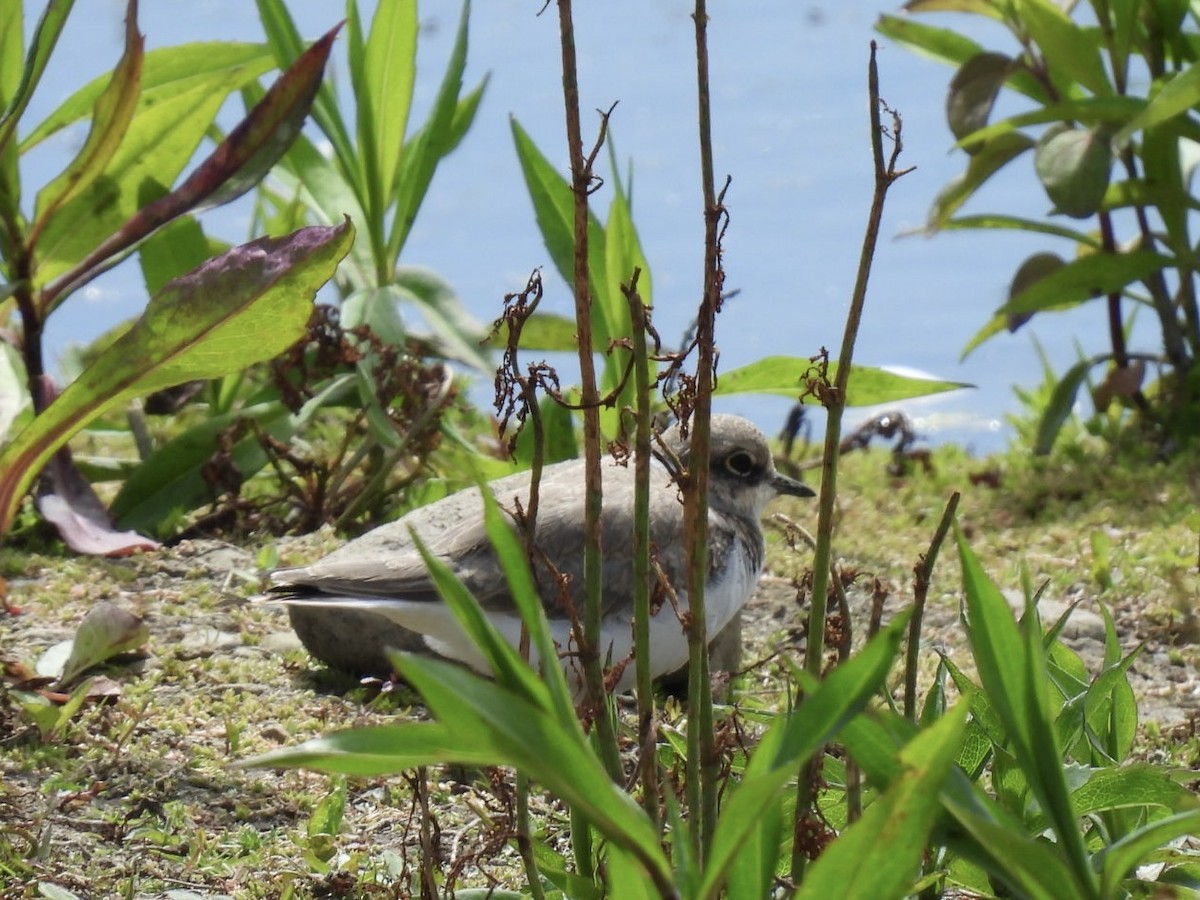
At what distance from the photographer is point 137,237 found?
4.20 metres

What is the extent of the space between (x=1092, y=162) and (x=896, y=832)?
145 inches

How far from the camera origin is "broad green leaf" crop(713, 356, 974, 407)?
464 centimetres

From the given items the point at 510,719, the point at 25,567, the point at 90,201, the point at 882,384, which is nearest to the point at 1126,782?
the point at 510,719

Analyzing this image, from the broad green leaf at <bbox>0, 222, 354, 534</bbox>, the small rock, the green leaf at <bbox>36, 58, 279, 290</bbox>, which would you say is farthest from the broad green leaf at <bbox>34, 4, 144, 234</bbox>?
the small rock

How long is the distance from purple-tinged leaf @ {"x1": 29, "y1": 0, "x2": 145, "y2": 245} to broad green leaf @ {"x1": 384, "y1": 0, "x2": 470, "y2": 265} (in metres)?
0.96

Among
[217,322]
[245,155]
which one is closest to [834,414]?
[217,322]

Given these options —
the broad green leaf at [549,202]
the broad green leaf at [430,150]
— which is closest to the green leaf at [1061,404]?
the broad green leaf at [549,202]

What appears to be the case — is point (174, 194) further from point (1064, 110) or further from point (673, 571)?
point (1064, 110)

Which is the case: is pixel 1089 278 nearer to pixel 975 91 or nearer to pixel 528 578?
pixel 975 91

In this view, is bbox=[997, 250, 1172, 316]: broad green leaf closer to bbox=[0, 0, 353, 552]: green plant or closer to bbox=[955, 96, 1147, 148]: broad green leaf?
bbox=[955, 96, 1147, 148]: broad green leaf

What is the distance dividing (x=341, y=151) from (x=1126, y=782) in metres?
3.41

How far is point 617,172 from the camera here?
465 cm

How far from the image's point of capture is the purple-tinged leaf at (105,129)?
3.96m

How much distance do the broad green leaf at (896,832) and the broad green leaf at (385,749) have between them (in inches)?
15.7
